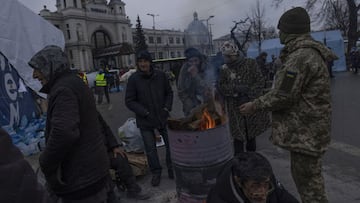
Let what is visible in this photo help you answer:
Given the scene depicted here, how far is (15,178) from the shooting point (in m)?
1.10

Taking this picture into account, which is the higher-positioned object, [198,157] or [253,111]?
[253,111]

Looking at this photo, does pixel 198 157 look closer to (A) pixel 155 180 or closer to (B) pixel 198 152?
(B) pixel 198 152

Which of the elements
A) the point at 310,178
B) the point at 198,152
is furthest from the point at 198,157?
the point at 310,178

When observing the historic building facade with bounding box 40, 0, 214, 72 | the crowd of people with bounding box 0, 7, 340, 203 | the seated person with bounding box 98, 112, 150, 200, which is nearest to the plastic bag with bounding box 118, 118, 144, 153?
the seated person with bounding box 98, 112, 150, 200

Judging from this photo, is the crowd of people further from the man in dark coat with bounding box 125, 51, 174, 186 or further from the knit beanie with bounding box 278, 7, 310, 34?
the man in dark coat with bounding box 125, 51, 174, 186

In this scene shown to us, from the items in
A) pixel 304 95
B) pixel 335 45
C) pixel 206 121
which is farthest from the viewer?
pixel 335 45

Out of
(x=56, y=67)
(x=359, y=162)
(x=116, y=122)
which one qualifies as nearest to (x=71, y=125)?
(x=56, y=67)

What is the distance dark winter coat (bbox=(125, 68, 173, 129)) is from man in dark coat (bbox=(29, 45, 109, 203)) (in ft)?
5.38

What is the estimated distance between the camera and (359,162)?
4.12 meters

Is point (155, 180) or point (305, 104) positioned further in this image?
point (155, 180)

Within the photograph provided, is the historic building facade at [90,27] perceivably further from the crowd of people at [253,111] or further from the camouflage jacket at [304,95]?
the camouflage jacket at [304,95]

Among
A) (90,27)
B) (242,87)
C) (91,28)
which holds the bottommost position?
(242,87)

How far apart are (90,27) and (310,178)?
76.3 meters

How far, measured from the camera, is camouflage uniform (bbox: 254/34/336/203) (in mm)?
2189
